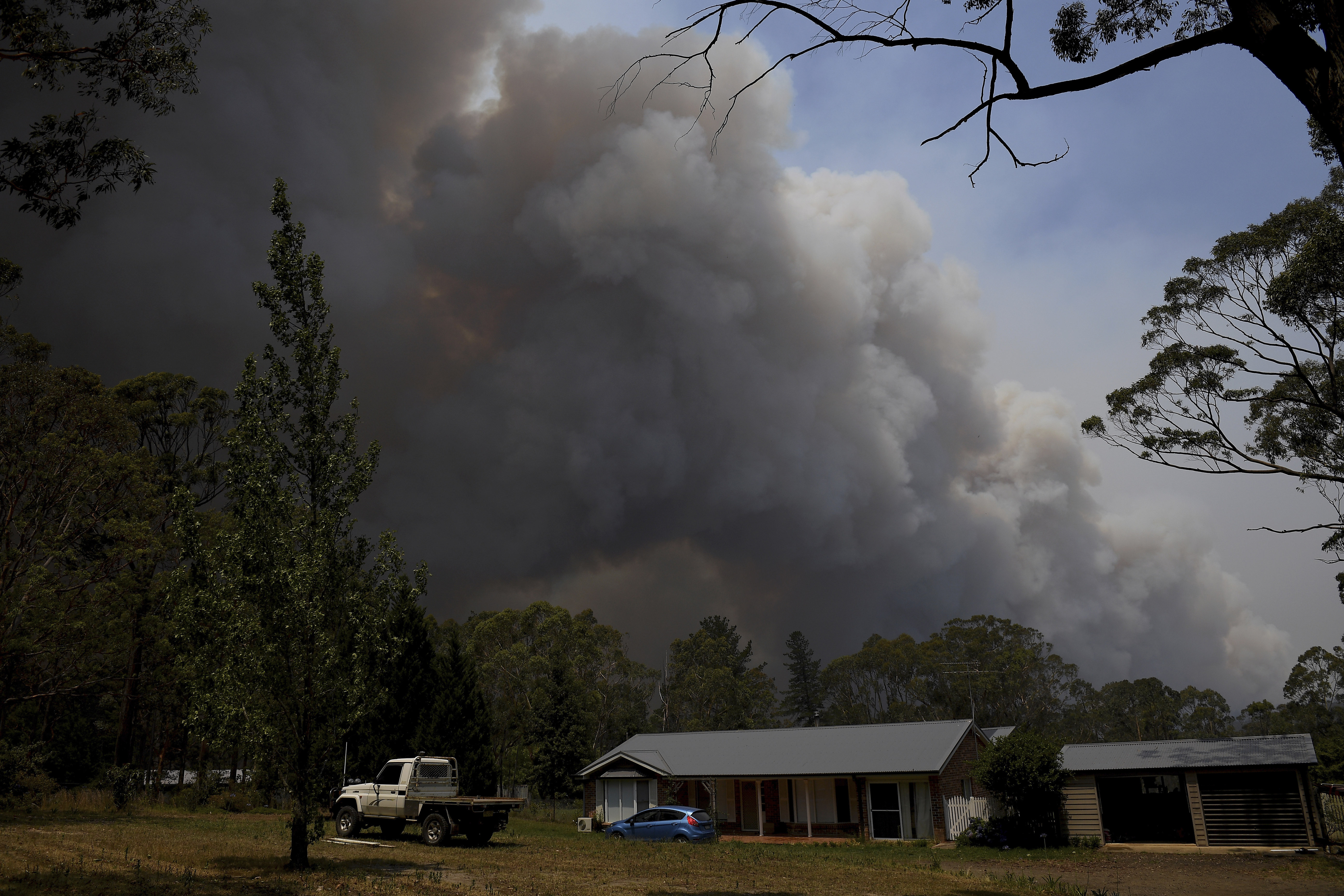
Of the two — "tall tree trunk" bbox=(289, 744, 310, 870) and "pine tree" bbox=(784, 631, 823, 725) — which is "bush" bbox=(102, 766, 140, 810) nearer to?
"tall tree trunk" bbox=(289, 744, 310, 870)

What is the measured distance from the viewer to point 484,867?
18.2 metres

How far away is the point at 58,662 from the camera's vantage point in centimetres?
3278

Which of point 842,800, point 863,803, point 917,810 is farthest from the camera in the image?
point 842,800

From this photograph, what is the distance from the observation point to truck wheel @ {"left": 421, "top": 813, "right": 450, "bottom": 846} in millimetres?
23250

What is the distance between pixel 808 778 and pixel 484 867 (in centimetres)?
2076

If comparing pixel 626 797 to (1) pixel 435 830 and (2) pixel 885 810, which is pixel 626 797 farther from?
(1) pixel 435 830

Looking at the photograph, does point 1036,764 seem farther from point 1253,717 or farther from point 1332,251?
point 1253,717

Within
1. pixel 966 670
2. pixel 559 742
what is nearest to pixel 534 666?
pixel 559 742

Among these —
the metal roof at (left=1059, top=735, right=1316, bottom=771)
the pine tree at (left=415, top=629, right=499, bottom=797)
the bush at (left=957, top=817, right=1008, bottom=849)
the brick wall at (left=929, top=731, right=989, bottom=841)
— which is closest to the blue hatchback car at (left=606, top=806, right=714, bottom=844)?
the brick wall at (left=929, top=731, right=989, bottom=841)

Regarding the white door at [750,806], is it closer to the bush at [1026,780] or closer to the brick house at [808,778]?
the brick house at [808,778]

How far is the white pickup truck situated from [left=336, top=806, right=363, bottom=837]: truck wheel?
0.7 inches

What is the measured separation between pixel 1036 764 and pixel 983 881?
11.5 metres

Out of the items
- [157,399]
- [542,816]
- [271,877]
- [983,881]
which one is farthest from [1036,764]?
[157,399]

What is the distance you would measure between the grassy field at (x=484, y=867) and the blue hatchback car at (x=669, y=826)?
1138 mm
